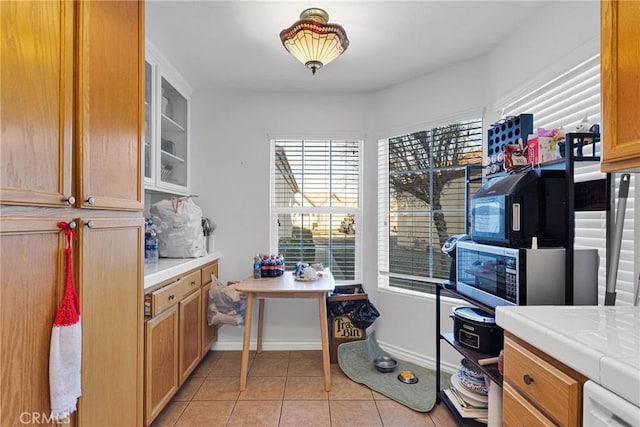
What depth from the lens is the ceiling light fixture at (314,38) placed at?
1640mm

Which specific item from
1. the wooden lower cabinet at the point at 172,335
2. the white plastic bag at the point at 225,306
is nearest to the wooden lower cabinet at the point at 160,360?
the wooden lower cabinet at the point at 172,335

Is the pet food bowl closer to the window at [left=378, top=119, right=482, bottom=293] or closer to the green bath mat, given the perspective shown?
the green bath mat

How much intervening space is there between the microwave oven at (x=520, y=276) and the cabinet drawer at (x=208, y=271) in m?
2.02

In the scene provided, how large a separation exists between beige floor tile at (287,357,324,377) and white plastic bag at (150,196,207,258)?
1.22 meters

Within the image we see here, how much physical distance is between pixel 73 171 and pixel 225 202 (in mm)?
1981

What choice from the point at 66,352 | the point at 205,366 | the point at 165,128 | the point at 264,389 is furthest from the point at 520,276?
the point at 165,128

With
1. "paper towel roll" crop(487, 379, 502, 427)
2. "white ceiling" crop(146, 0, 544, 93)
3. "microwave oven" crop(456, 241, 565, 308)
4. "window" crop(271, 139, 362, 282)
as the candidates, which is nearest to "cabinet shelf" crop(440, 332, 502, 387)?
"paper towel roll" crop(487, 379, 502, 427)

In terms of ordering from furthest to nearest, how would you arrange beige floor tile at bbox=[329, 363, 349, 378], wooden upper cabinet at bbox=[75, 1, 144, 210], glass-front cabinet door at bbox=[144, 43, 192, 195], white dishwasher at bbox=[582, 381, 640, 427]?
beige floor tile at bbox=[329, 363, 349, 378]
glass-front cabinet door at bbox=[144, 43, 192, 195]
wooden upper cabinet at bbox=[75, 1, 144, 210]
white dishwasher at bbox=[582, 381, 640, 427]

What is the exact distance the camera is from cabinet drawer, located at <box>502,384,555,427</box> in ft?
2.99

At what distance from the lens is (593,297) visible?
4.19 ft

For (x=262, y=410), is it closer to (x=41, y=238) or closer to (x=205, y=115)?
(x=41, y=238)

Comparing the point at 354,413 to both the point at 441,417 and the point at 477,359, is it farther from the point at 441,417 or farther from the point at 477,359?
the point at 477,359

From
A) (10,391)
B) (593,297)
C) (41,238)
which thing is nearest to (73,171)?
(41,238)

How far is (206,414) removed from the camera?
1991 millimetres
